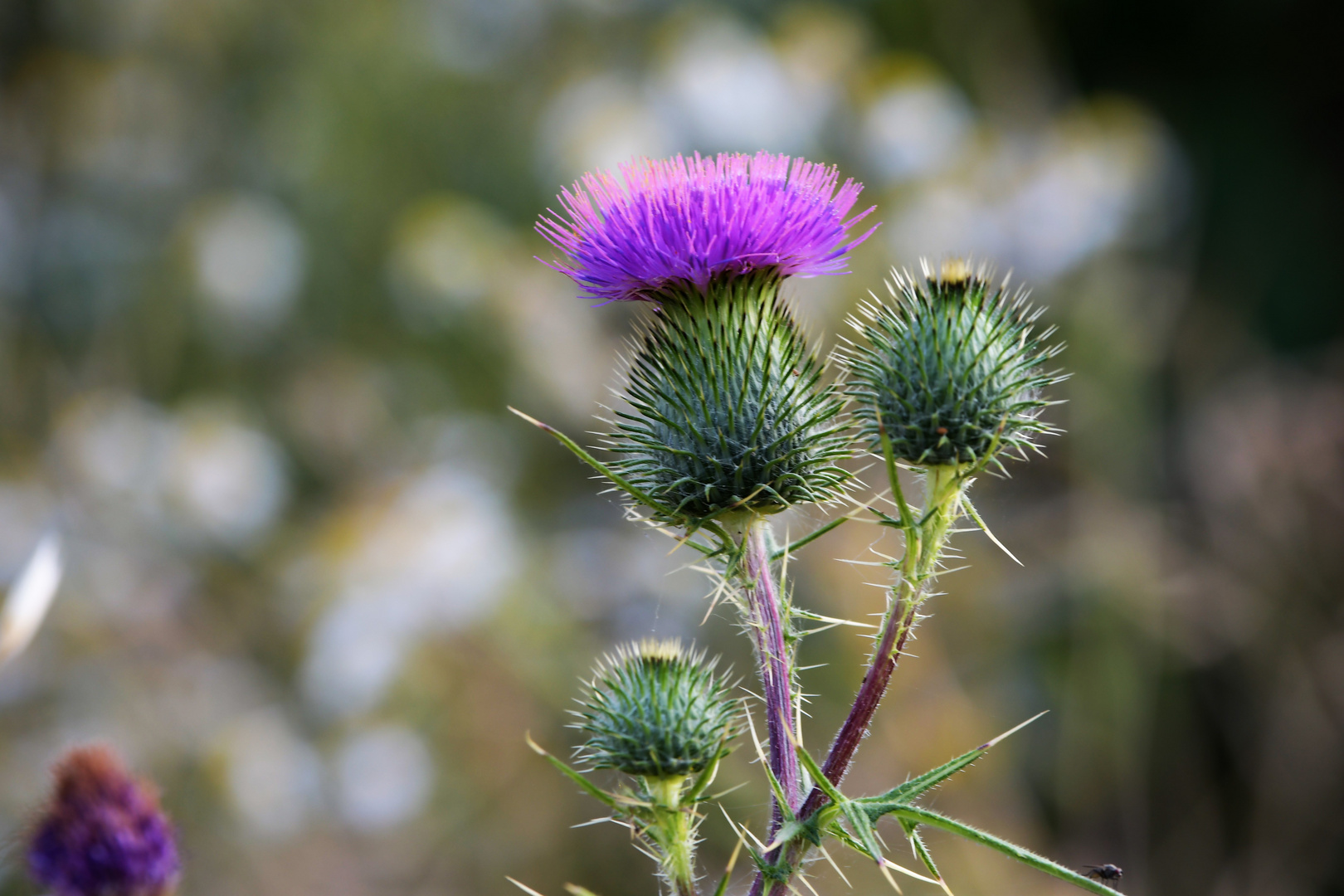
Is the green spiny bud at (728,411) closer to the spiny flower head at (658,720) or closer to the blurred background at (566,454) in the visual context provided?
the spiny flower head at (658,720)

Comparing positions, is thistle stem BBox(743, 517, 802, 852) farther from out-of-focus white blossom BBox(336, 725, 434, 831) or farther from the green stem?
out-of-focus white blossom BBox(336, 725, 434, 831)

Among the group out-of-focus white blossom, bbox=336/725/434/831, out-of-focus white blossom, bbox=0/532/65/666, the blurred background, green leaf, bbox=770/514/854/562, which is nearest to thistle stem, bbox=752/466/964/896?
green leaf, bbox=770/514/854/562

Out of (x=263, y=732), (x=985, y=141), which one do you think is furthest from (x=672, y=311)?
(x=985, y=141)

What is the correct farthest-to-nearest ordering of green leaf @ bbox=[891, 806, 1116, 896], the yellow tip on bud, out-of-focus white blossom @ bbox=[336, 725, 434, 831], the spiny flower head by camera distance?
out-of-focus white blossom @ bbox=[336, 725, 434, 831] < the yellow tip on bud < the spiny flower head < green leaf @ bbox=[891, 806, 1116, 896]

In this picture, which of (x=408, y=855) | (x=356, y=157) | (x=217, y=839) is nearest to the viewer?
(x=217, y=839)

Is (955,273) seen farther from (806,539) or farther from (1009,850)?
(1009,850)

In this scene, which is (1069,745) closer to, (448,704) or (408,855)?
(448,704)

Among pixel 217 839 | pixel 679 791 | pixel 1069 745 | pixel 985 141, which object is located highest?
pixel 985 141

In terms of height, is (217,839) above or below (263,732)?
below
